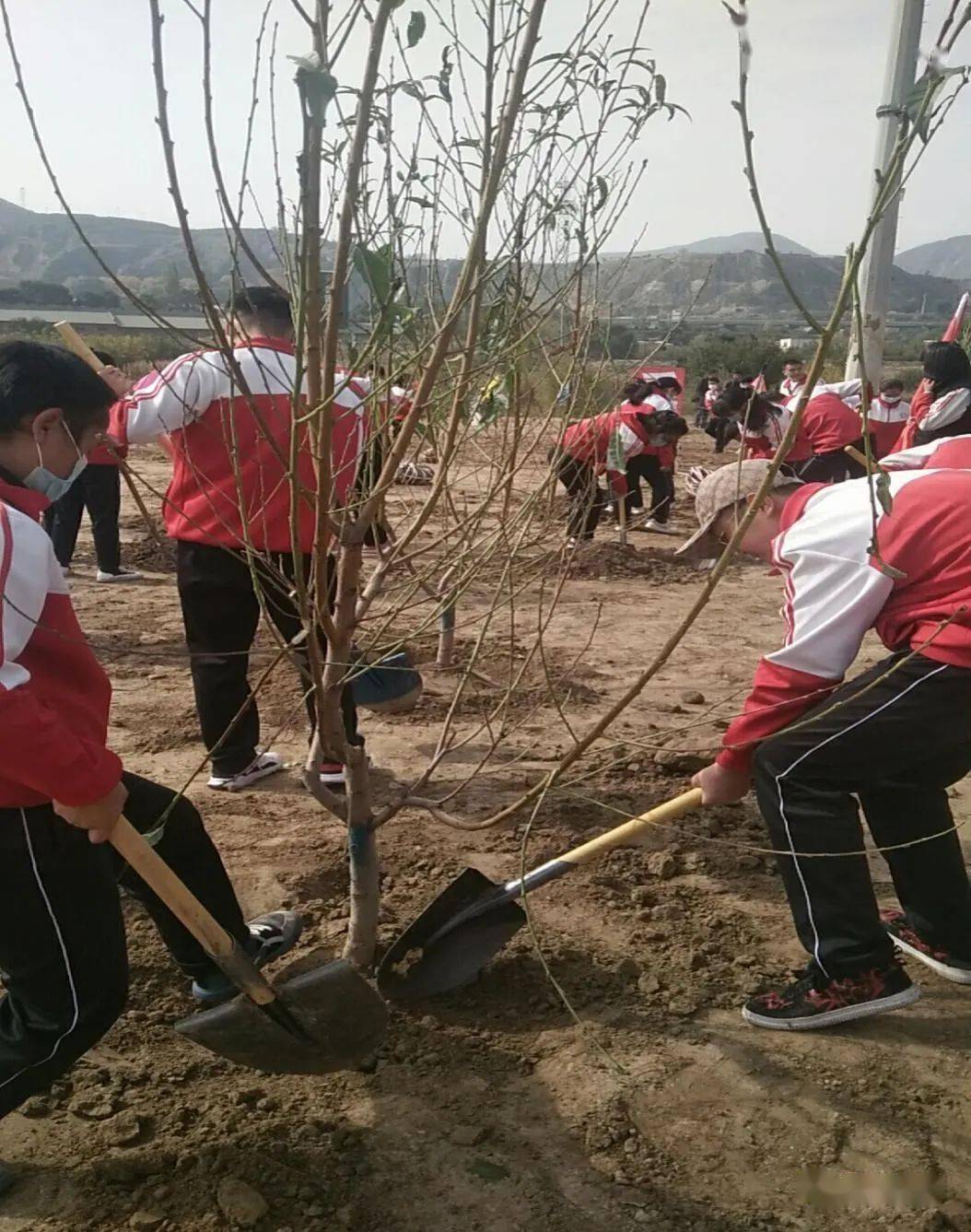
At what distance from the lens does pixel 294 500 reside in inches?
65.2

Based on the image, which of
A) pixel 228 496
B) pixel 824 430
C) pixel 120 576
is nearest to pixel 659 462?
pixel 824 430

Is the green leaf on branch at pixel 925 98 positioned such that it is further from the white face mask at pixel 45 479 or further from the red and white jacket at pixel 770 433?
the red and white jacket at pixel 770 433

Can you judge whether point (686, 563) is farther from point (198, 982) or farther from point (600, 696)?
point (198, 982)

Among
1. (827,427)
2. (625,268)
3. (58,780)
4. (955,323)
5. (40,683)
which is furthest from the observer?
(827,427)

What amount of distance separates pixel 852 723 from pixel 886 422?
29.1ft

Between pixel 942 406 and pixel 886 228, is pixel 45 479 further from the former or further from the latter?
pixel 886 228

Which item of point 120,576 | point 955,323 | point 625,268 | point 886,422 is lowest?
point 120,576

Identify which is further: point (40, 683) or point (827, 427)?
point (827, 427)

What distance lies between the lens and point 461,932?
8.46 feet

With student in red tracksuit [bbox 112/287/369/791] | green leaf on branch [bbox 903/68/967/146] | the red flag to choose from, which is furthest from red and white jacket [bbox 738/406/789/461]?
green leaf on branch [bbox 903/68/967/146]

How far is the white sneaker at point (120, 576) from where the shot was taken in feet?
24.0

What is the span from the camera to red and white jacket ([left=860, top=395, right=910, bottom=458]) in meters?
9.55

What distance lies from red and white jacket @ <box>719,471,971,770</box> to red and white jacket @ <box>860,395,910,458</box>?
7.55 metres

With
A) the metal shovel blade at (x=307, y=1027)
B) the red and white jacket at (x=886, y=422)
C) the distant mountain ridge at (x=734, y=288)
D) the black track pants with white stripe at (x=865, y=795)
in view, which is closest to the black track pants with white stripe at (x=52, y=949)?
the metal shovel blade at (x=307, y=1027)
